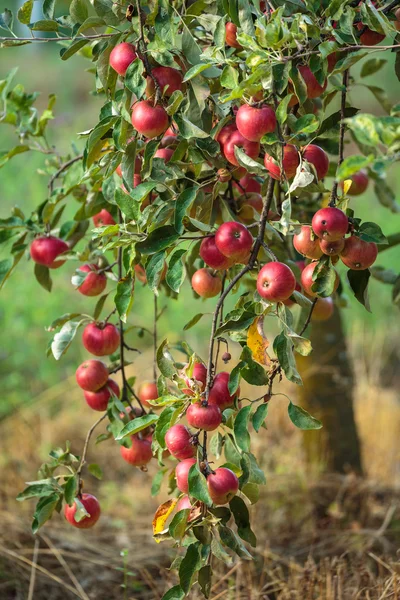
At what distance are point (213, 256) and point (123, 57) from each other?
0.24 meters

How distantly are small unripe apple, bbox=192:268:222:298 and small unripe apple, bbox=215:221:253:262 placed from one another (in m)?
0.11

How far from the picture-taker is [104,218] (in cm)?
105

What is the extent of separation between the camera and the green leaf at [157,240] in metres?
0.78

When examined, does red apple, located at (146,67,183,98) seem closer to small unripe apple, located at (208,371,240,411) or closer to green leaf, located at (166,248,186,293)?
green leaf, located at (166,248,186,293)

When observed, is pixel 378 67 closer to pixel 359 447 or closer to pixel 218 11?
pixel 218 11

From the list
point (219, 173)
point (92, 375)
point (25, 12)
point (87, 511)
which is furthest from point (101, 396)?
point (25, 12)

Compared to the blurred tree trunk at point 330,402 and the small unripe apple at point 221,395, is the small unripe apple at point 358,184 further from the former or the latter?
the blurred tree trunk at point 330,402

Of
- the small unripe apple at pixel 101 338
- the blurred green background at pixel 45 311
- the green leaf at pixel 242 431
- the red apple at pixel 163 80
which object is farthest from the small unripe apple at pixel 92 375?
the blurred green background at pixel 45 311

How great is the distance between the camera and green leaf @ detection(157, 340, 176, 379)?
822 millimetres

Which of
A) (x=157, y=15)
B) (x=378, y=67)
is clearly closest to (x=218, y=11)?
(x=157, y=15)

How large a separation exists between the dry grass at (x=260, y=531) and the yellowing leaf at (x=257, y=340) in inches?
12.4

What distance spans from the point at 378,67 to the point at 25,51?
9403 millimetres

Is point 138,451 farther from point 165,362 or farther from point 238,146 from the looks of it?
point 238,146

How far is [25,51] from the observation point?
9648 millimetres
